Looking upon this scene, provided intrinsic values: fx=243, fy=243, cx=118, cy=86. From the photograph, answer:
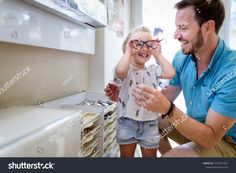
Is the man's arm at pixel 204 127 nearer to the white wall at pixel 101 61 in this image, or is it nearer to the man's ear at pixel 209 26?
the man's ear at pixel 209 26

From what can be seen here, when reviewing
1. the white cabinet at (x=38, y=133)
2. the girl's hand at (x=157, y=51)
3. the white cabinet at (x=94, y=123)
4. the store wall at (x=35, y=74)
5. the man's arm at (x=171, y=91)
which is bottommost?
the white cabinet at (x=94, y=123)

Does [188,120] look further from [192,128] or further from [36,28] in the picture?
[36,28]

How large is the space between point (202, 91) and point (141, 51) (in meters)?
0.29

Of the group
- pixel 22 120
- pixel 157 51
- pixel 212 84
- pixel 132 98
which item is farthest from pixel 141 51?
pixel 22 120

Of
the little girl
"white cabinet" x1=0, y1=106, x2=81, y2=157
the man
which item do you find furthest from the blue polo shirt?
"white cabinet" x1=0, y1=106, x2=81, y2=157

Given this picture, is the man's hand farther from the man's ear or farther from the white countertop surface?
the man's ear

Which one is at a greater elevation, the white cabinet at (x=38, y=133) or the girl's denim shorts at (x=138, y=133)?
the white cabinet at (x=38, y=133)

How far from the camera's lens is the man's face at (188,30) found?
0.95m

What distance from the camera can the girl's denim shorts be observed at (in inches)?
39.1

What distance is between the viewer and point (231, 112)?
812mm

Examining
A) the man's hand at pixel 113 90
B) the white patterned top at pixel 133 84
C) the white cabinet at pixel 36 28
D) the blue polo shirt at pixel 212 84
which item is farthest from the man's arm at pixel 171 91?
the white cabinet at pixel 36 28

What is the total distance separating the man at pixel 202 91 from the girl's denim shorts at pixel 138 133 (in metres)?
0.09

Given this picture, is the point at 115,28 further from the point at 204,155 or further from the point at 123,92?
the point at 204,155
